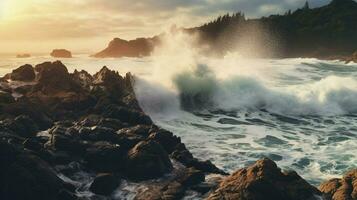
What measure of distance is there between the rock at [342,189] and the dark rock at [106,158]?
6434mm

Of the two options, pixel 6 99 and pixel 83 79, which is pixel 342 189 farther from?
pixel 83 79

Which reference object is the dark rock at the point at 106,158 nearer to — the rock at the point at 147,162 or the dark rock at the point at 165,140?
the rock at the point at 147,162

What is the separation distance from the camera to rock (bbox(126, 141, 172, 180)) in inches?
621

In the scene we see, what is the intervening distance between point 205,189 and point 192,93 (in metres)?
20.2

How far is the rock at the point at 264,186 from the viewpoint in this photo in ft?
43.0

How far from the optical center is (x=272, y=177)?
44.6ft

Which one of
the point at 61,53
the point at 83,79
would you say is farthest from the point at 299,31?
the point at 83,79

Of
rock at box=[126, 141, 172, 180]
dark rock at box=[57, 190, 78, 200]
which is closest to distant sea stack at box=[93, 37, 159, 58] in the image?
rock at box=[126, 141, 172, 180]

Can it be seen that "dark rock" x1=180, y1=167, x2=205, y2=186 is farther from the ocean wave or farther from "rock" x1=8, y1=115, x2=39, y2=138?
the ocean wave

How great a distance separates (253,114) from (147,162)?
17.1 metres

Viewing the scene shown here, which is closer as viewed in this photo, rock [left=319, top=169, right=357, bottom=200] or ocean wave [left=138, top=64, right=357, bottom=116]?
rock [left=319, top=169, right=357, bottom=200]

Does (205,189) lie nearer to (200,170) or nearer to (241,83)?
(200,170)

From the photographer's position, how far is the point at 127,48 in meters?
132

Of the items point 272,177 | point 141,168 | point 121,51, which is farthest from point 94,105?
point 121,51
